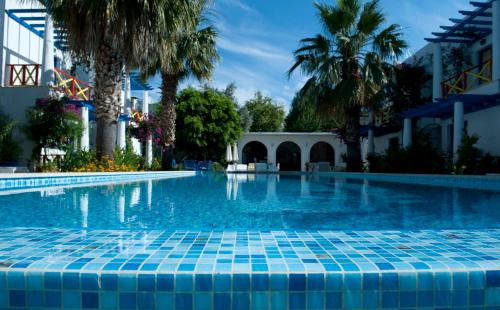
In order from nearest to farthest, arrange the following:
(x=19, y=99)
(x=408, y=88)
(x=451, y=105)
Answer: (x=19, y=99) → (x=451, y=105) → (x=408, y=88)

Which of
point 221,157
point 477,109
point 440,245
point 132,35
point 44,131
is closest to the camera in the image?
point 440,245

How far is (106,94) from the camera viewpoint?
1176cm

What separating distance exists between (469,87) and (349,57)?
464cm

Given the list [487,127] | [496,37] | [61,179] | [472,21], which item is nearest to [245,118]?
[472,21]

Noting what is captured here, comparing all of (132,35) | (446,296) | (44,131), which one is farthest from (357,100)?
(446,296)

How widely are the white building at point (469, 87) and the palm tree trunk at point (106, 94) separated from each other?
1051 centimetres

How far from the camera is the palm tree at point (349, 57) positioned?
52.3 ft

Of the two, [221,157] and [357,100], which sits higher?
[357,100]

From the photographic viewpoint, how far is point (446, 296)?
1.83 meters

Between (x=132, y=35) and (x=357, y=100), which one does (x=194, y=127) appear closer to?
(x=357, y=100)

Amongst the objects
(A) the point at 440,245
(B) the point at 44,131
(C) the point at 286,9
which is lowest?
(A) the point at 440,245

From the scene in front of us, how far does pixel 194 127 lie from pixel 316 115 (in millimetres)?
10292

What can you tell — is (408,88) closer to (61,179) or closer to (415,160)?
(415,160)

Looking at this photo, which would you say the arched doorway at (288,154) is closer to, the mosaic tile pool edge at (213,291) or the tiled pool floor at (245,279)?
the tiled pool floor at (245,279)
